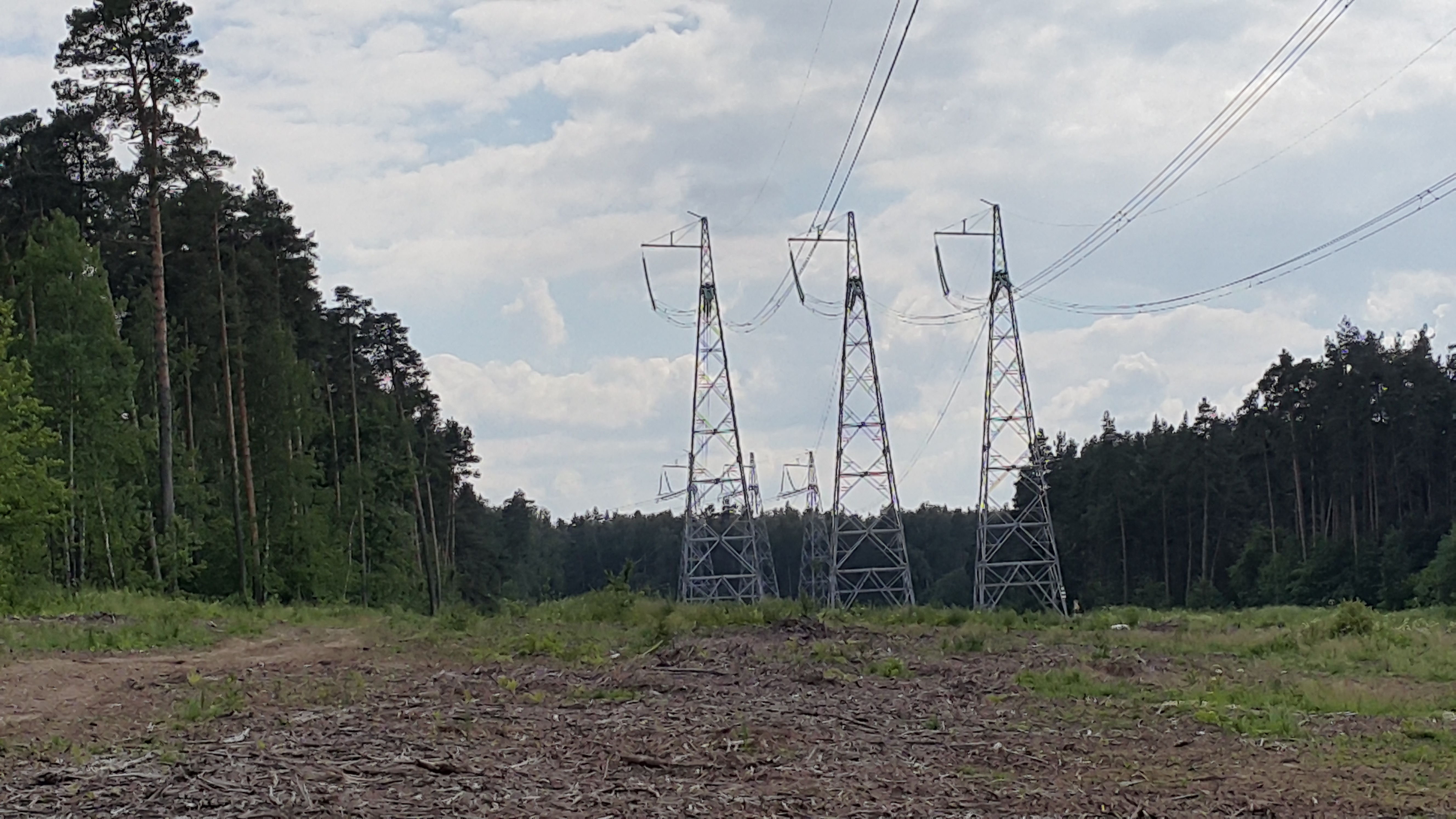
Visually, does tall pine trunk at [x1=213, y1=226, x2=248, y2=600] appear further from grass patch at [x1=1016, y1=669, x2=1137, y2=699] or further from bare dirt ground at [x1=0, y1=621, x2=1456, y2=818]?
grass patch at [x1=1016, y1=669, x2=1137, y2=699]

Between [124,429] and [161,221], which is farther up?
[161,221]

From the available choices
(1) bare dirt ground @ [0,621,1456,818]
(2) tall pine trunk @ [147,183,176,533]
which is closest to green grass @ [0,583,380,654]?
(2) tall pine trunk @ [147,183,176,533]

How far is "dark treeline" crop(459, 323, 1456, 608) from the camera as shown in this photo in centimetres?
6519

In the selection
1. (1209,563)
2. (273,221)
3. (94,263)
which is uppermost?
(273,221)

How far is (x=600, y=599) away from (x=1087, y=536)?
2568 inches

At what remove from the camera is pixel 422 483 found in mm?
71062

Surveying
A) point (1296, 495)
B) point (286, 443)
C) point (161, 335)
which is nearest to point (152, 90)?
point (161, 335)

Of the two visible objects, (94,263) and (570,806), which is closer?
(570,806)

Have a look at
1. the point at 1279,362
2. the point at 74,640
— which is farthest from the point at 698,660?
the point at 1279,362

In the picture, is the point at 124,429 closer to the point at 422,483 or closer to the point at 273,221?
the point at 273,221

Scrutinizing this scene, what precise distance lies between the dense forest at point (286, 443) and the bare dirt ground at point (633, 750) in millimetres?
16230

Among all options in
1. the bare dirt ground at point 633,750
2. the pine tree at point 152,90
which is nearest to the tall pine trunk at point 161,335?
the pine tree at point 152,90

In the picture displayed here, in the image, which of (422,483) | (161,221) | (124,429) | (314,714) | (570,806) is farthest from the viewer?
(422,483)

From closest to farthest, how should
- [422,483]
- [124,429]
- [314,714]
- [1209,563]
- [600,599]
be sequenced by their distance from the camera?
1. [314,714]
2. [600,599]
3. [124,429]
4. [422,483]
5. [1209,563]
